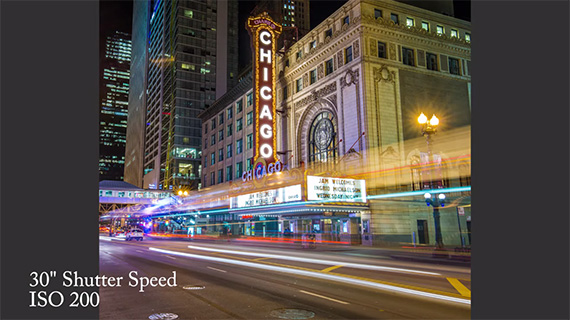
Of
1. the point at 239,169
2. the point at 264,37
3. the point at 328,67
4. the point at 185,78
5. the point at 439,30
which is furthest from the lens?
the point at 185,78

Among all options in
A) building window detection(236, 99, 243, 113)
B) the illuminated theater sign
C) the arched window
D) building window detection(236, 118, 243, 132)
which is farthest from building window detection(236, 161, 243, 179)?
the illuminated theater sign

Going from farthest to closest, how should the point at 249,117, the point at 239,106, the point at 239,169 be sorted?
1. the point at 239,106
2. the point at 239,169
3. the point at 249,117

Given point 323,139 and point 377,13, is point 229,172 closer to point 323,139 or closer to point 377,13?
point 323,139

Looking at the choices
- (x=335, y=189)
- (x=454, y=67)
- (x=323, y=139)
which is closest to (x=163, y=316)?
(x=335, y=189)

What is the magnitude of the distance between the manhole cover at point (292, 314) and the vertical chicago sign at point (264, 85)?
101 ft

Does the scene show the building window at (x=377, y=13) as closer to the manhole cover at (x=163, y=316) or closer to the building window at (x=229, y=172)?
the building window at (x=229, y=172)

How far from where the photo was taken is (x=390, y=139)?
112ft

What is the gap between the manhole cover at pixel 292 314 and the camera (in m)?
8.26

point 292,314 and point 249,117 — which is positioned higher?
point 249,117

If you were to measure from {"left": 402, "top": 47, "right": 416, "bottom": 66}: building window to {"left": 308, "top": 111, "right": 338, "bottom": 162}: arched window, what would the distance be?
8.68 m

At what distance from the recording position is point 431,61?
3822 centimetres

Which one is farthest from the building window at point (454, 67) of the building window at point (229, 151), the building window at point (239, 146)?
the building window at point (229, 151)

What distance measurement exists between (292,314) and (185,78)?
100 metres

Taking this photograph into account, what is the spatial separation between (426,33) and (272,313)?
3582cm
